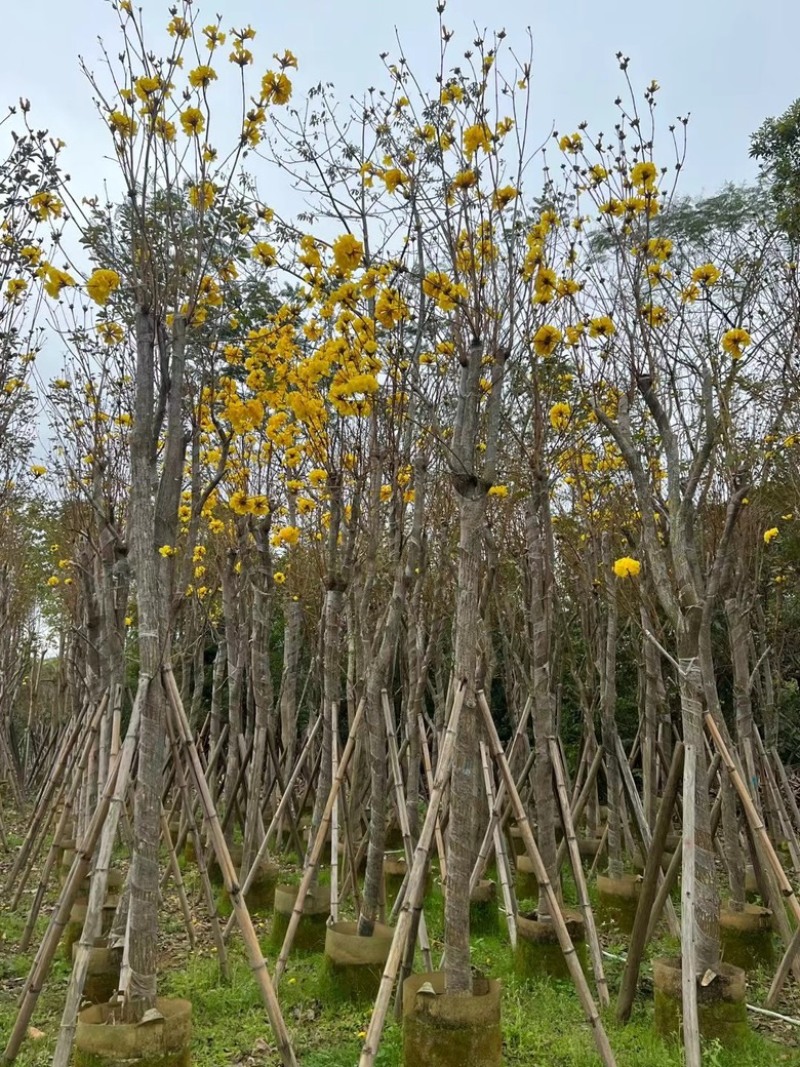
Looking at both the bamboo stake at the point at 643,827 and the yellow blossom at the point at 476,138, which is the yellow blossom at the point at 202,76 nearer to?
the yellow blossom at the point at 476,138

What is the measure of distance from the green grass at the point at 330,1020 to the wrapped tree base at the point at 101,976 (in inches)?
10.5

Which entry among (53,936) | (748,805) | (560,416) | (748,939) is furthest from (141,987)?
(560,416)

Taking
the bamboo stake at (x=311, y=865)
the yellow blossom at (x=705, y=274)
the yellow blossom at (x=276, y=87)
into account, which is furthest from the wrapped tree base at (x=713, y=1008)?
the yellow blossom at (x=276, y=87)

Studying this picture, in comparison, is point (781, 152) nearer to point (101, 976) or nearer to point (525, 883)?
point (525, 883)

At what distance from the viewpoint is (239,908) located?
4109mm

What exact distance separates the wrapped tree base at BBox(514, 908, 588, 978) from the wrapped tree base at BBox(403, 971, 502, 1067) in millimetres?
1550

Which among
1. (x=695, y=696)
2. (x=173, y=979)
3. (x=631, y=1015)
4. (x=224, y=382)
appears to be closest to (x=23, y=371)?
(x=224, y=382)

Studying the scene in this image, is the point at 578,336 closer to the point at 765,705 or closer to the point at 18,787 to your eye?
the point at 765,705

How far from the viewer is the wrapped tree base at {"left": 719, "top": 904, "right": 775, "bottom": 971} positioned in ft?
18.8

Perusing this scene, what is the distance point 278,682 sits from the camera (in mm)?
15750

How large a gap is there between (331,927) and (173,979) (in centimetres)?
113

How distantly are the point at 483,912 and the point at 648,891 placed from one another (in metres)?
2.53

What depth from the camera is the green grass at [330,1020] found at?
4328 mm

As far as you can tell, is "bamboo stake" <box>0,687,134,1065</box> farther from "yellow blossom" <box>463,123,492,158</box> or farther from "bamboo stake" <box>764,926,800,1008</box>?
"bamboo stake" <box>764,926,800,1008</box>
